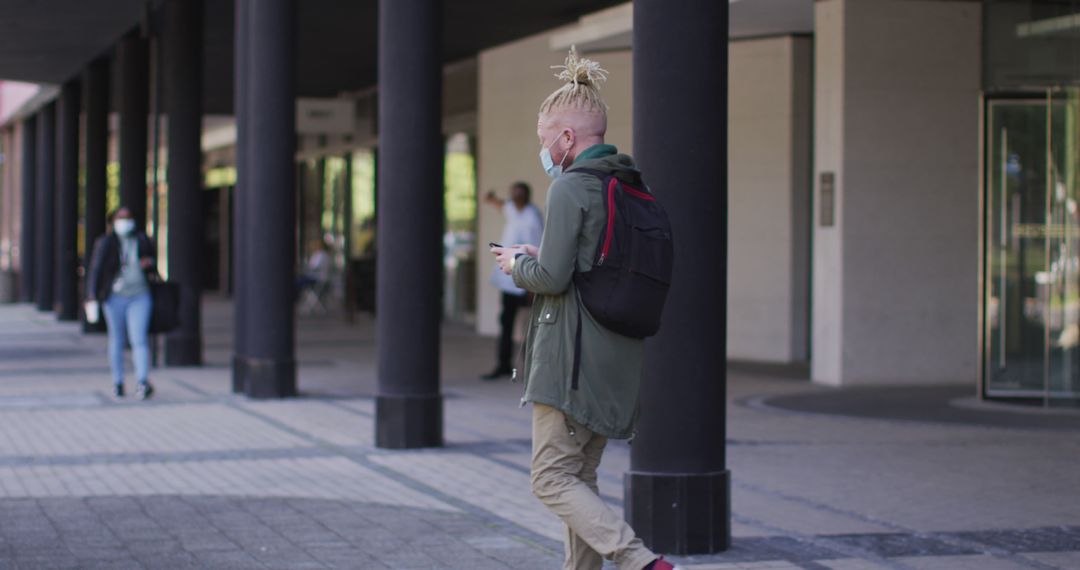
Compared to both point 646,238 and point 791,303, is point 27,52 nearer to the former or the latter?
point 791,303

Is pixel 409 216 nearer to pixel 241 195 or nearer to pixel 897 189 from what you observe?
pixel 241 195

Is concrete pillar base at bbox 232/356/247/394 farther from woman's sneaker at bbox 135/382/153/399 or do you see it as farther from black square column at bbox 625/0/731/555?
black square column at bbox 625/0/731/555

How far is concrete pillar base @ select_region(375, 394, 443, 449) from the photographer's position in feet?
32.9

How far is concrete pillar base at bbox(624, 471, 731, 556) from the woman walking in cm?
769

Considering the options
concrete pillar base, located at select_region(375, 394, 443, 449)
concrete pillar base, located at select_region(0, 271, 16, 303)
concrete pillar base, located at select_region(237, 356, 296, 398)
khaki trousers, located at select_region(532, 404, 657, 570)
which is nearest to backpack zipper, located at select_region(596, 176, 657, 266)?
khaki trousers, located at select_region(532, 404, 657, 570)

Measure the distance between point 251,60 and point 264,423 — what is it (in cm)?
321

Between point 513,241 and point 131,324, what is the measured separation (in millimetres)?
3434

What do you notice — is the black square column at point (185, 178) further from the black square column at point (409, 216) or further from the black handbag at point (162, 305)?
the black square column at point (409, 216)

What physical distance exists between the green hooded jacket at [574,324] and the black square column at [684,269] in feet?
5.23

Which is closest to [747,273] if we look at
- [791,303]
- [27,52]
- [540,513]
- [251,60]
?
[791,303]

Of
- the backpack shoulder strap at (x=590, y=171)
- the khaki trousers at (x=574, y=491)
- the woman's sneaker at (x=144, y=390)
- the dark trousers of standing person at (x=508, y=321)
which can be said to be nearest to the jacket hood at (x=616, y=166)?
the backpack shoulder strap at (x=590, y=171)

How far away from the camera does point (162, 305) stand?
1341cm

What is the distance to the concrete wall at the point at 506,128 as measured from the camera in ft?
67.5

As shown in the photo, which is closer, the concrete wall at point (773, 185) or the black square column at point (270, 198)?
the black square column at point (270, 198)
